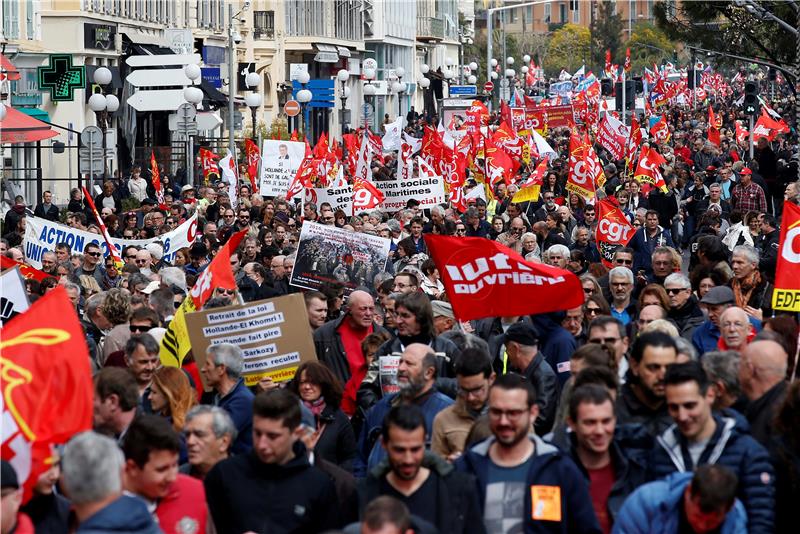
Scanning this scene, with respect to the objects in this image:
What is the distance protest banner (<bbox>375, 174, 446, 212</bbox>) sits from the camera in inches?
896

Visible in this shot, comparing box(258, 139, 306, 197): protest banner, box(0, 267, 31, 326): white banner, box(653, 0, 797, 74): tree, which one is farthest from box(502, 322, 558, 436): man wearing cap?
box(653, 0, 797, 74): tree

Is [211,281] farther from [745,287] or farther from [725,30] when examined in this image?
[725,30]

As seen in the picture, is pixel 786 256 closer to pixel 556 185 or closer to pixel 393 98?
pixel 556 185

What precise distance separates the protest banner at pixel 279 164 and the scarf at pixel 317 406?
17395mm

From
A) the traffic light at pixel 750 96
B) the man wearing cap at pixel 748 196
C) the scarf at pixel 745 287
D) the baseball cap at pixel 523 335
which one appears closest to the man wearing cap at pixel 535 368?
the baseball cap at pixel 523 335

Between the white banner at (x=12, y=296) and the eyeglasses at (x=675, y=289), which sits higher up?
the white banner at (x=12, y=296)

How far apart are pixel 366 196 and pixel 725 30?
20.2 metres

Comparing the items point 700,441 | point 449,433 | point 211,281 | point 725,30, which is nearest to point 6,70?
point 725,30

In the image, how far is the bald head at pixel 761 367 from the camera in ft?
23.3

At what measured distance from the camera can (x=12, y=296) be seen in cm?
1003

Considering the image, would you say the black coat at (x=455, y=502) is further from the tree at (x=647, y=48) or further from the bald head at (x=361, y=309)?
the tree at (x=647, y=48)

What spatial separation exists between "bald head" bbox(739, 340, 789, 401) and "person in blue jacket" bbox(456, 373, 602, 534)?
1.06m

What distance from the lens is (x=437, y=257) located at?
10.9 meters

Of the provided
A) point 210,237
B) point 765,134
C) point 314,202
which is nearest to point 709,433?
point 210,237
